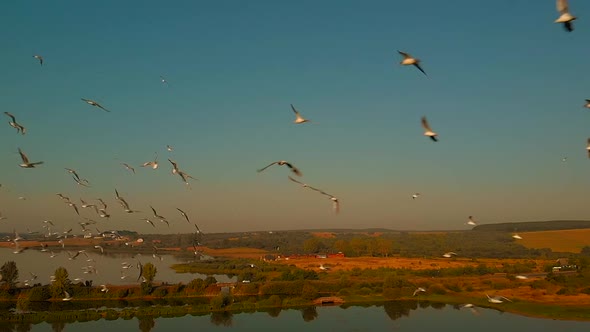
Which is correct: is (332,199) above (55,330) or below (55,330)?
above

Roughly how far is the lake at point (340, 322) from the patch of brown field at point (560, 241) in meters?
66.7

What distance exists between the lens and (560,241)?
10650 cm

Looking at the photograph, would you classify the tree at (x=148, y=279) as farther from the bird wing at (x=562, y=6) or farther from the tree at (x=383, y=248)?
the tree at (x=383, y=248)

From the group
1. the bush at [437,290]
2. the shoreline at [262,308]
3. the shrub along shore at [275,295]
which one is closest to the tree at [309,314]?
the shoreline at [262,308]

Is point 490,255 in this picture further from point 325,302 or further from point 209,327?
point 209,327

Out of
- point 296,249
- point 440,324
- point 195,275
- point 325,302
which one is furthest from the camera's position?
point 296,249

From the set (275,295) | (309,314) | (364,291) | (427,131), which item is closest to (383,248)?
(364,291)

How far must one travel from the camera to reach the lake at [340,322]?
36875mm

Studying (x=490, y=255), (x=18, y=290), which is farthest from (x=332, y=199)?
(x=490, y=255)

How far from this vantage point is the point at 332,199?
45.8ft

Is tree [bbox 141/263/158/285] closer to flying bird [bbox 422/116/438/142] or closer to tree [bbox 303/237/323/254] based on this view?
flying bird [bbox 422/116/438/142]

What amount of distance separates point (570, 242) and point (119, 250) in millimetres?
104118

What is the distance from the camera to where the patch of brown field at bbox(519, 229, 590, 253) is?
99.0 metres

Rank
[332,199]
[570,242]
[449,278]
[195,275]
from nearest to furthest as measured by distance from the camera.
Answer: [332,199] < [449,278] < [195,275] < [570,242]
